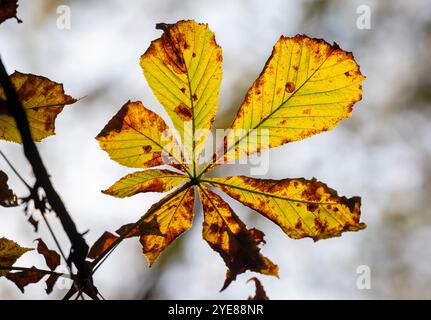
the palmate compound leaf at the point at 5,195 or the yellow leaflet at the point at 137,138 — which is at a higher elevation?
the yellow leaflet at the point at 137,138

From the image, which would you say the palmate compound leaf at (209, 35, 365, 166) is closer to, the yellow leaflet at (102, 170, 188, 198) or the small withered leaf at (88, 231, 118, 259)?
the yellow leaflet at (102, 170, 188, 198)

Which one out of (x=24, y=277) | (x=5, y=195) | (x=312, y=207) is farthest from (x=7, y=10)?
(x=312, y=207)

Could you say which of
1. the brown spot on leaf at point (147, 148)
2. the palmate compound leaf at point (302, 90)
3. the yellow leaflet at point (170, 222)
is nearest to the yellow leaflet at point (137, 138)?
the brown spot on leaf at point (147, 148)

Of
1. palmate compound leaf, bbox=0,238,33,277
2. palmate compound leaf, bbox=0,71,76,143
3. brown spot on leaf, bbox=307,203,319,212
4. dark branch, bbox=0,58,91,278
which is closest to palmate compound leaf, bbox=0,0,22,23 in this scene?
palmate compound leaf, bbox=0,71,76,143

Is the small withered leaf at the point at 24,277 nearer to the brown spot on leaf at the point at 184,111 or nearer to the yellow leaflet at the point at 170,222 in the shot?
the yellow leaflet at the point at 170,222
